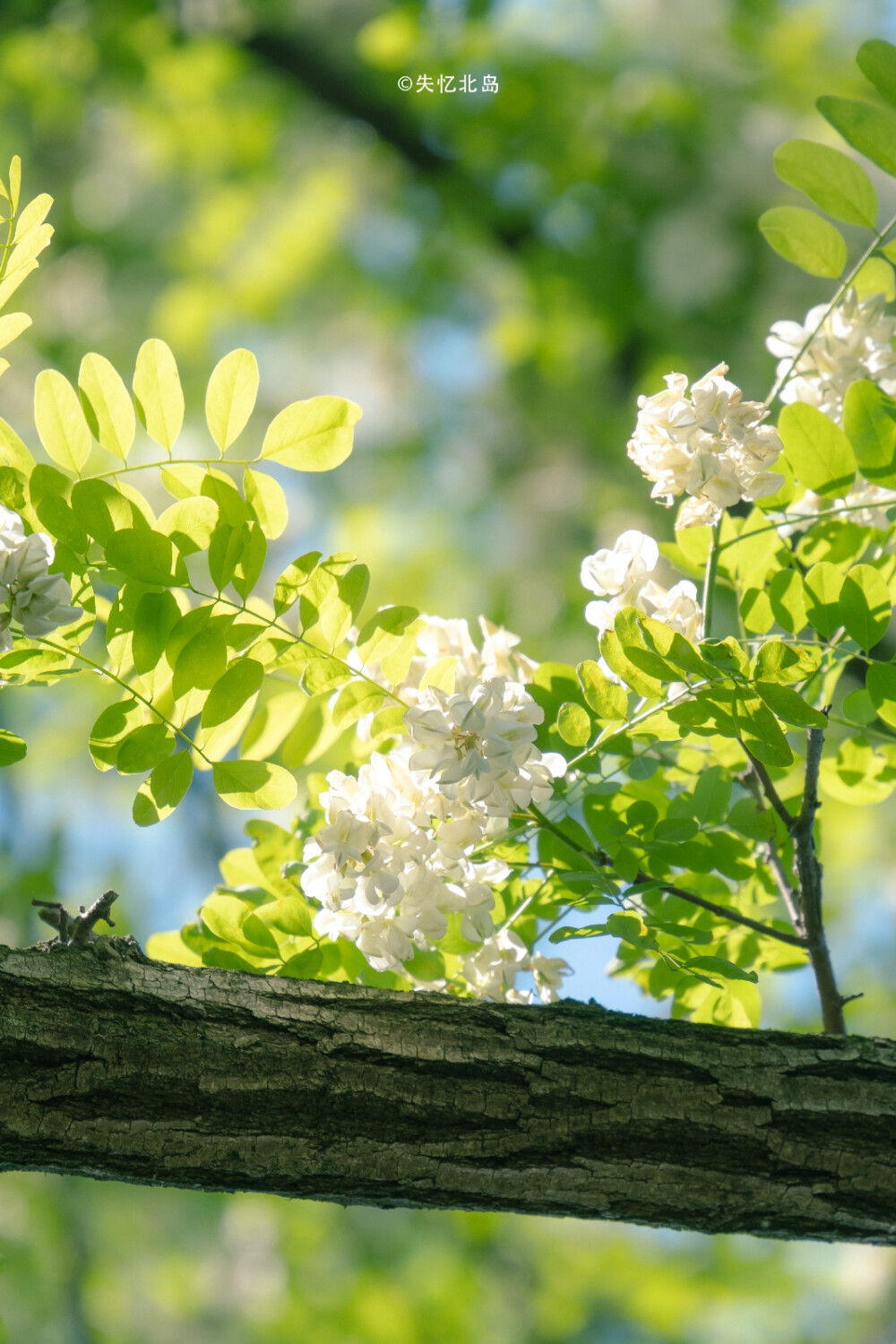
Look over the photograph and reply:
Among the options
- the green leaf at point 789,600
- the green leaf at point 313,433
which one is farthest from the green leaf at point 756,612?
the green leaf at point 313,433

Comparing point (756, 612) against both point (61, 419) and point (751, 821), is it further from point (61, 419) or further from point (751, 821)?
point (61, 419)

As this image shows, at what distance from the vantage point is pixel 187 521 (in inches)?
21.3

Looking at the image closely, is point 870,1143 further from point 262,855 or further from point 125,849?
point 125,849

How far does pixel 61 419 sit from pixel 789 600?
16.3 inches

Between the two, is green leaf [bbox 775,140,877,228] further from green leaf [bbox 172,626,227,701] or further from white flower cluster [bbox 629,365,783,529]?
green leaf [bbox 172,626,227,701]

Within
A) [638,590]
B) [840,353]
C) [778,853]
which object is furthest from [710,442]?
[778,853]

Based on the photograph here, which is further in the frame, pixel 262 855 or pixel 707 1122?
pixel 262 855

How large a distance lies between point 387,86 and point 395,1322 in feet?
11.4

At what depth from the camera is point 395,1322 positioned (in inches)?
104

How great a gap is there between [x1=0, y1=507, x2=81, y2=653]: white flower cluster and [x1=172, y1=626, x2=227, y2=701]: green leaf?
6 centimetres

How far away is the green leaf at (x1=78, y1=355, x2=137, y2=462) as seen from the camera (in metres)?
0.59

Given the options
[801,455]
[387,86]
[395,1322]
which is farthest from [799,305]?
[395,1322]

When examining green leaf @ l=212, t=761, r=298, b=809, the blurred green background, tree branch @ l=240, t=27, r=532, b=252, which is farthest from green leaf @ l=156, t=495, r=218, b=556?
tree branch @ l=240, t=27, r=532, b=252

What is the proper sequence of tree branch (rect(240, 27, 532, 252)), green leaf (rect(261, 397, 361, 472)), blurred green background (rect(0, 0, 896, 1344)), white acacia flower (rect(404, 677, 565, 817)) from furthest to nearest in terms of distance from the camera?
tree branch (rect(240, 27, 532, 252)), blurred green background (rect(0, 0, 896, 1344)), green leaf (rect(261, 397, 361, 472)), white acacia flower (rect(404, 677, 565, 817))
